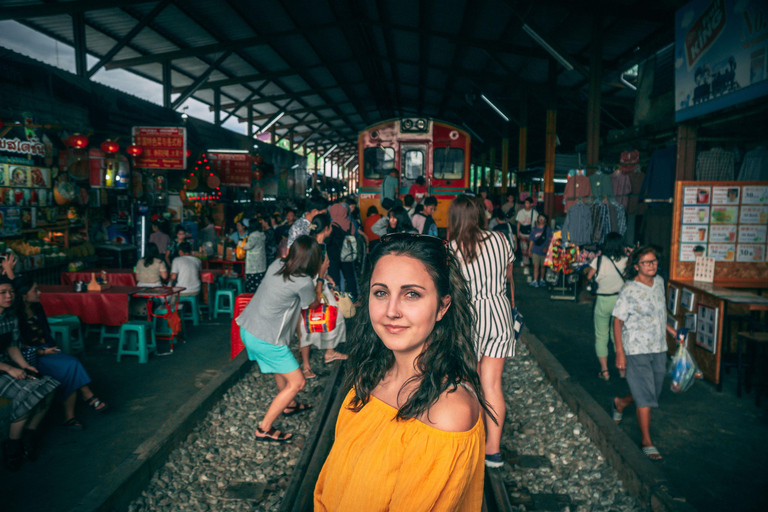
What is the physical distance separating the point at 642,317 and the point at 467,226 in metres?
1.66

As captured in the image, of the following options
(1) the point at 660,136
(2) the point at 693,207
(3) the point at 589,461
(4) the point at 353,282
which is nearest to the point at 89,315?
(4) the point at 353,282

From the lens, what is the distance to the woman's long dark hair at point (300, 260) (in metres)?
3.82

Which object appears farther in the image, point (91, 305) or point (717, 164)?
point (717, 164)

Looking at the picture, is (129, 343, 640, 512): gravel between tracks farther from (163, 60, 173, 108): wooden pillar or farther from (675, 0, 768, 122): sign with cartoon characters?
(163, 60, 173, 108): wooden pillar

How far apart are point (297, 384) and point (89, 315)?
382 cm

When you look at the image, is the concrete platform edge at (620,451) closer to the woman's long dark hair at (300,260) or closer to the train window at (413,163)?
the woman's long dark hair at (300,260)

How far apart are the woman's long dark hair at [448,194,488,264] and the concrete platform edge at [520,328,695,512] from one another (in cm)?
177

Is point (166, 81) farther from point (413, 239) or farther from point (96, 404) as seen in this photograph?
point (413, 239)

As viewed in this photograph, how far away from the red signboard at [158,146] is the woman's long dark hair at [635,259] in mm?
8892

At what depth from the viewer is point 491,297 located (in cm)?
329

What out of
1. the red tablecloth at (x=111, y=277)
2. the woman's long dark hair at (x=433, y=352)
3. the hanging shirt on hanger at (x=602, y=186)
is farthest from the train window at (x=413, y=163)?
the woman's long dark hair at (x=433, y=352)

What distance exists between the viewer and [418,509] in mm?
1264

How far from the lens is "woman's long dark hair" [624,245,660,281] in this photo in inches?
152

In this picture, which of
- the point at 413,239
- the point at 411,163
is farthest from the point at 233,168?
the point at 413,239
